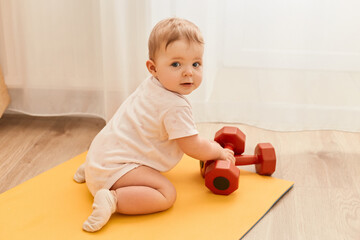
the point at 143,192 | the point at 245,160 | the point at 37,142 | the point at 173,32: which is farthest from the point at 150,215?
the point at 37,142

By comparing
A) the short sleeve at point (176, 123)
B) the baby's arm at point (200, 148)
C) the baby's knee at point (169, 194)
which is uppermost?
the short sleeve at point (176, 123)

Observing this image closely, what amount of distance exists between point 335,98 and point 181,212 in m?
0.75

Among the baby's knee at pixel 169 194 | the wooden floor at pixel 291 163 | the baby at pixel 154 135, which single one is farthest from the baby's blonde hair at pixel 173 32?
the wooden floor at pixel 291 163

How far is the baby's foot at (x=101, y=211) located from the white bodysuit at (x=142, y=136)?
5 cm

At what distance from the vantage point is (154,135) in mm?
1235

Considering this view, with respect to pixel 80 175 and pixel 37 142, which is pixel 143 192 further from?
pixel 37 142

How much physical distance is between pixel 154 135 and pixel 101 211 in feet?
0.75

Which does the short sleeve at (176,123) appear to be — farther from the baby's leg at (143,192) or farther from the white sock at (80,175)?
the white sock at (80,175)

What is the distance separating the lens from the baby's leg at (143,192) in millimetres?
1168

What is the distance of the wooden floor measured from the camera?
118cm

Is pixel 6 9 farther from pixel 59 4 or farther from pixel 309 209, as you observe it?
pixel 309 209

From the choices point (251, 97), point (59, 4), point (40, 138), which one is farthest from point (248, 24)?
point (40, 138)

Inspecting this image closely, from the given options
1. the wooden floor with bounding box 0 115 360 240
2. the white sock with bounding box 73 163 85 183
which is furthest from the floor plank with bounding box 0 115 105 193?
the white sock with bounding box 73 163 85 183

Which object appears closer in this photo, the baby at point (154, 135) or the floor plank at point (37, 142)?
the baby at point (154, 135)
